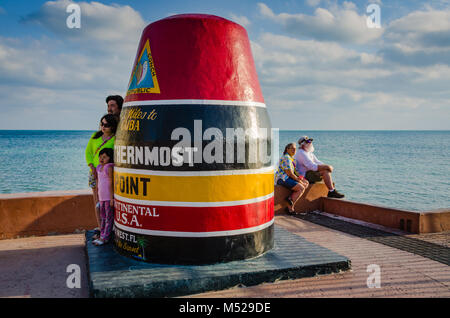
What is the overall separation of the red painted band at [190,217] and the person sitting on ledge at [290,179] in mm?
3642

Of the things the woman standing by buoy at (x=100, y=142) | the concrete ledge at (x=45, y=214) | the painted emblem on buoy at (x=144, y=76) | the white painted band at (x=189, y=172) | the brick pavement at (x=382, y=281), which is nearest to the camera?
the brick pavement at (x=382, y=281)

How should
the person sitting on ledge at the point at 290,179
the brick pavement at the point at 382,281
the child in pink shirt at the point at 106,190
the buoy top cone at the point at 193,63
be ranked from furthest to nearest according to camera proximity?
the person sitting on ledge at the point at 290,179
the child in pink shirt at the point at 106,190
the buoy top cone at the point at 193,63
the brick pavement at the point at 382,281

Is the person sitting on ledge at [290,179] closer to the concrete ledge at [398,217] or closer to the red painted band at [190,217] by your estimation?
the concrete ledge at [398,217]

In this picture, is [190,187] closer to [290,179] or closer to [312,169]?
[290,179]

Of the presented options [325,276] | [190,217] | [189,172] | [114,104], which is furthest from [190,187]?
[114,104]

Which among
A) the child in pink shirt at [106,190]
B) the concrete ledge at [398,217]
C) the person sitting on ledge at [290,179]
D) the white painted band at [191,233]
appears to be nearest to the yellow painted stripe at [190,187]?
the white painted band at [191,233]

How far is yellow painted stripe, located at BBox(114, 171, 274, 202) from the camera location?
397cm

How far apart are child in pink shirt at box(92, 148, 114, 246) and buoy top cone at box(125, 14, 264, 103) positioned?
0.92 metres

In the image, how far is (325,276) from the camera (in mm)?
4203

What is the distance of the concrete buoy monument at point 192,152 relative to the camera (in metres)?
3.99

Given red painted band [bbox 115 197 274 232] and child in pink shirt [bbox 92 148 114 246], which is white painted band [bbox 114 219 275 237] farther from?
child in pink shirt [bbox 92 148 114 246]

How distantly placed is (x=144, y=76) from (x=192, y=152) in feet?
3.76
